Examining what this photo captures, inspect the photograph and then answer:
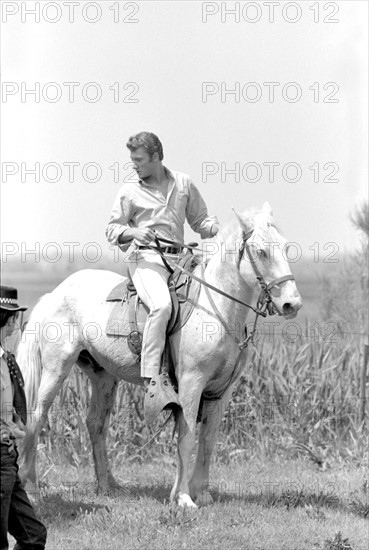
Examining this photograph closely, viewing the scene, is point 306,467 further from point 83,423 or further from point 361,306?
point 361,306

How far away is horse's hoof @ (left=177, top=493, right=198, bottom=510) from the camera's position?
7391mm

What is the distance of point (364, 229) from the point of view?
16547 millimetres

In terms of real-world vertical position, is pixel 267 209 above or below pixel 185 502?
above

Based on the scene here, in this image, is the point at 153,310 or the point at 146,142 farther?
the point at 146,142

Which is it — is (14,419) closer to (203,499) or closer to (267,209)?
(203,499)

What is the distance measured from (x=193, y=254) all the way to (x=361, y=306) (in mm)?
8398

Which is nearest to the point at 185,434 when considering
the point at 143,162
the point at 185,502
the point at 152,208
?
the point at 185,502

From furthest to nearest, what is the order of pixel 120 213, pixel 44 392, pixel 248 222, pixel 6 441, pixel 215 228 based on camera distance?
pixel 44 392, pixel 215 228, pixel 120 213, pixel 248 222, pixel 6 441

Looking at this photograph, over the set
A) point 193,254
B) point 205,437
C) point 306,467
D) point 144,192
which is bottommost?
point 306,467

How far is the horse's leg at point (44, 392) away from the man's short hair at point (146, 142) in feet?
6.07

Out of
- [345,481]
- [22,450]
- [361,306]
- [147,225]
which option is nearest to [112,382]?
[22,450]

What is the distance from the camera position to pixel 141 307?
7.72 metres

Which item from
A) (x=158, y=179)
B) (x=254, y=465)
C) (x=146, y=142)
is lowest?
(x=254, y=465)

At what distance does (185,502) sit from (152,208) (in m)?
2.35
